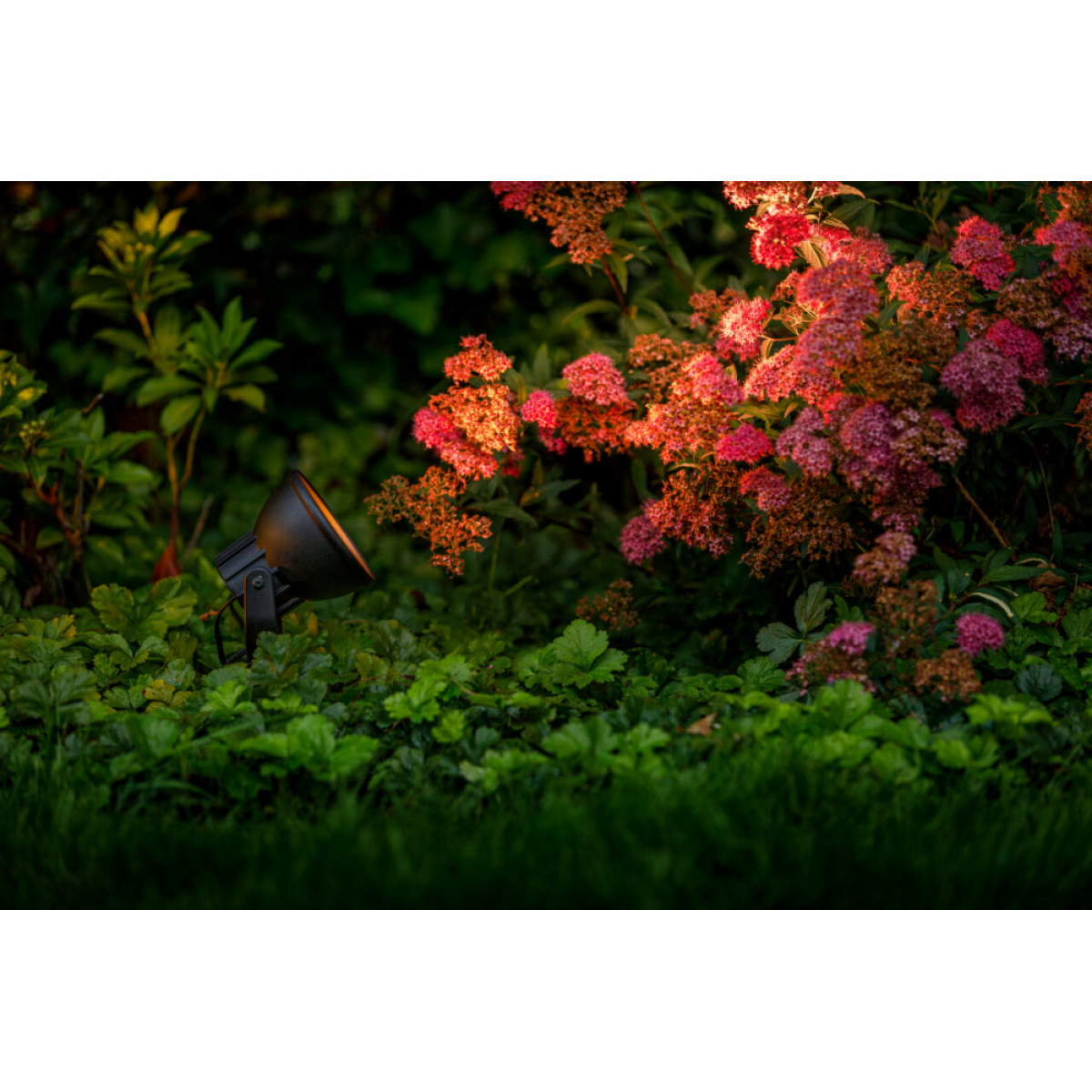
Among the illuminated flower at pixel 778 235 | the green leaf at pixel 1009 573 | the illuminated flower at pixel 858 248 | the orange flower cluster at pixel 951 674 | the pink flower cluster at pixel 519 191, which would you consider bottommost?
the orange flower cluster at pixel 951 674

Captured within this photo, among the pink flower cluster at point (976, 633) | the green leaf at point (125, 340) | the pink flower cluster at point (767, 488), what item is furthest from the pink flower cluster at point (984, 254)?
the green leaf at point (125, 340)

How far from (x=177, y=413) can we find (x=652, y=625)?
6.18ft

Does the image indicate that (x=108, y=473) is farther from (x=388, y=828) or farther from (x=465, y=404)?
(x=388, y=828)

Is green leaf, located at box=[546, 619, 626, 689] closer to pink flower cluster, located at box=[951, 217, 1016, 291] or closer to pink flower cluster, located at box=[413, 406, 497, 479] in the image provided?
pink flower cluster, located at box=[413, 406, 497, 479]

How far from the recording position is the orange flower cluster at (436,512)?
2521 mm

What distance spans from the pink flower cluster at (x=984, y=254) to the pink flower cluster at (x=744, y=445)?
69 cm

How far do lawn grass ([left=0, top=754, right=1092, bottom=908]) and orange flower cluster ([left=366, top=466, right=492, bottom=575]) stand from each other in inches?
34.6

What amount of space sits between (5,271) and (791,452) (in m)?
3.50

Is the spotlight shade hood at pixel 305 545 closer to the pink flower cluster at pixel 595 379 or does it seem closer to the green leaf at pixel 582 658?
the green leaf at pixel 582 658

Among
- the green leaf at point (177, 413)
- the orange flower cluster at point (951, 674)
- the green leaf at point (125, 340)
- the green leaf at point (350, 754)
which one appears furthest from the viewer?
the green leaf at point (125, 340)

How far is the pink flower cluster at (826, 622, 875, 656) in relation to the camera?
2041 millimetres

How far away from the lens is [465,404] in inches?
99.5

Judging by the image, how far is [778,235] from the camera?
2.45m

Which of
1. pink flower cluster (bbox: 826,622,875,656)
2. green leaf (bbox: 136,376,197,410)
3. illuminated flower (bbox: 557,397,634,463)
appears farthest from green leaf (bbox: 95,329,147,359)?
pink flower cluster (bbox: 826,622,875,656)
